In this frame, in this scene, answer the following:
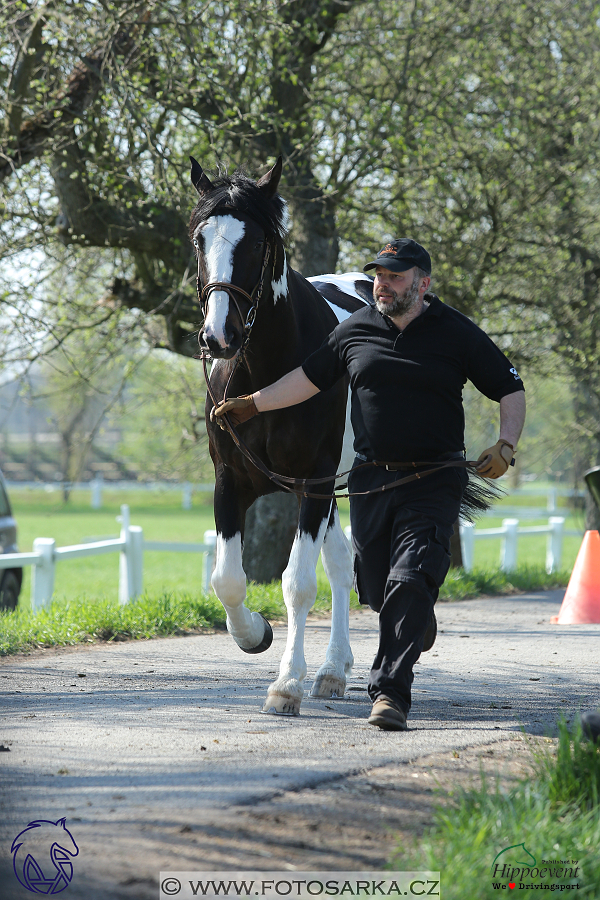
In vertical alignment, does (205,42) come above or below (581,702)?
above

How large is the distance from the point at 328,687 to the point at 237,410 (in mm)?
1612

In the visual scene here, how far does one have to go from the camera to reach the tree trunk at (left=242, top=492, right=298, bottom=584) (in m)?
9.49

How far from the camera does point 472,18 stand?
10062 millimetres

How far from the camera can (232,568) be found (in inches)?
189

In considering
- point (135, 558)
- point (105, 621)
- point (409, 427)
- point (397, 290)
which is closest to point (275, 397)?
point (409, 427)

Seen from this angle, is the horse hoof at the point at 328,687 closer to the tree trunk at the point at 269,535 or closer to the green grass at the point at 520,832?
the green grass at the point at 520,832

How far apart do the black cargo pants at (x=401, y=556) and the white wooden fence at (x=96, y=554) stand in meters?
3.08

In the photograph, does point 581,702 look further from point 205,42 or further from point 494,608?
point 205,42

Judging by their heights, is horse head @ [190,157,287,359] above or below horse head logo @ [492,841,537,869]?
above

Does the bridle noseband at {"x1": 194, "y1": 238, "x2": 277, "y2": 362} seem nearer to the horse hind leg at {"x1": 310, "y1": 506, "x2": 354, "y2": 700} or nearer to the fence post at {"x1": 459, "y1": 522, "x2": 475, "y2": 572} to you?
the horse hind leg at {"x1": 310, "y1": 506, "x2": 354, "y2": 700}

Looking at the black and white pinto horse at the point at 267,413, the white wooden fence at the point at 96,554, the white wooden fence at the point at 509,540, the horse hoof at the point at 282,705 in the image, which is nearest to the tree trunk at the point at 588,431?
the white wooden fence at the point at 509,540

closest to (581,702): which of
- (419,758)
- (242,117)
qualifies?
(419,758)

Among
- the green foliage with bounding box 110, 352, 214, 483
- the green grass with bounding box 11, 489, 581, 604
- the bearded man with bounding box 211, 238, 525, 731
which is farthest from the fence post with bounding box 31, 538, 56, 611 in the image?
the bearded man with bounding box 211, 238, 525, 731

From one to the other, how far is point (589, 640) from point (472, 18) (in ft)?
23.4
